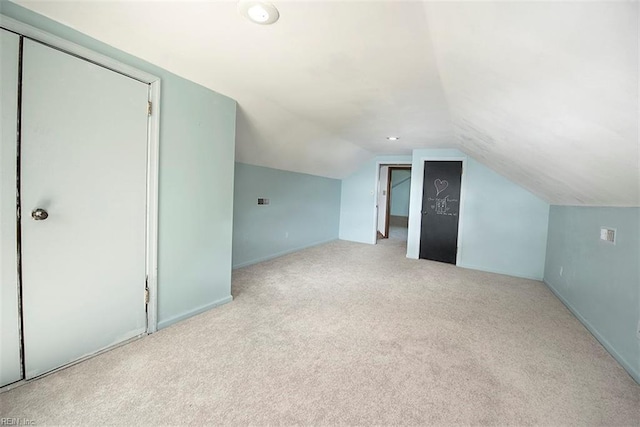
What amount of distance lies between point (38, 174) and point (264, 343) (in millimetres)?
1747

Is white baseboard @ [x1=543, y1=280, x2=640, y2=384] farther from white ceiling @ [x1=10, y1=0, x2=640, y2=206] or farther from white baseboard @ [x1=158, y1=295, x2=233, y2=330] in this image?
white baseboard @ [x1=158, y1=295, x2=233, y2=330]

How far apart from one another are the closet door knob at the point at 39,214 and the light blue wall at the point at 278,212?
7.85 ft

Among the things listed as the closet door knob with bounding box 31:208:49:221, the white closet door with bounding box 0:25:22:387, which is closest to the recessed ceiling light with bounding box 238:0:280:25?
the white closet door with bounding box 0:25:22:387

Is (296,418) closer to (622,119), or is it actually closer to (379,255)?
(622,119)

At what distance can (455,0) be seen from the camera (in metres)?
1.13

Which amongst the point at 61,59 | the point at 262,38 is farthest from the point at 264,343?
the point at 61,59

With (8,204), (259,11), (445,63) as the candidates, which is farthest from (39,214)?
(445,63)

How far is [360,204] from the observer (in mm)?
6316

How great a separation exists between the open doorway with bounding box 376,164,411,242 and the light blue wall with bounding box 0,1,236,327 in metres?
4.31

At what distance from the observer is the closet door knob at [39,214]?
4.99 feet

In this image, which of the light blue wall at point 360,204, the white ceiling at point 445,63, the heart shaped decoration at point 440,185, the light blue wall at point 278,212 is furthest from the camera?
the light blue wall at point 360,204

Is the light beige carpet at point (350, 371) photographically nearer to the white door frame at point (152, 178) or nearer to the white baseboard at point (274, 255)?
the white door frame at point (152, 178)

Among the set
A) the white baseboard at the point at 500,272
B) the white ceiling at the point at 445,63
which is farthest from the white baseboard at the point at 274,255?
the white baseboard at the point at 500,272

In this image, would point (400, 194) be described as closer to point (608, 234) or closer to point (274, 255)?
point (274, 255)
